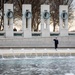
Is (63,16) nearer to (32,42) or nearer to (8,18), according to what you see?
(32,42)

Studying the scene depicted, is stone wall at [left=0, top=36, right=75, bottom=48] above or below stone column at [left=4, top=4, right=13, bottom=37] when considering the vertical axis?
below

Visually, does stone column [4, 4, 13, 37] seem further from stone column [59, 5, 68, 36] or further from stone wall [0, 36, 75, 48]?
stone column [59, 5, 68, 36]

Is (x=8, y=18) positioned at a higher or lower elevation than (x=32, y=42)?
higher

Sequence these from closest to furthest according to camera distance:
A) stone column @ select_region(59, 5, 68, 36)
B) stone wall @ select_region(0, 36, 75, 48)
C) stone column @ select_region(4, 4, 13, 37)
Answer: stone wall @ select_region(0, 36, 75, 48), stone column @ select_region(4, 4, 13, 37), stone column @ select_region(59, 5, 68, 36)

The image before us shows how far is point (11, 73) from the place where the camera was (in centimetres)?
2334

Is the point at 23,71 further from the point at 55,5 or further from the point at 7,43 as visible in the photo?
the point at 55,5

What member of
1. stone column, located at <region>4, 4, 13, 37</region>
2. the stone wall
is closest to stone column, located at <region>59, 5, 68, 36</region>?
the stone wall

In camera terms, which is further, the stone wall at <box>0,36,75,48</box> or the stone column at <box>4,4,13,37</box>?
the stone column at <box>4,4,13,37</box>

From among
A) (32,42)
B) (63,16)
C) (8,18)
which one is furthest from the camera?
(63,16)

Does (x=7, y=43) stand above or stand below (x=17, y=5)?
below

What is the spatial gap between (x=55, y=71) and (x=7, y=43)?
23979 millimetres

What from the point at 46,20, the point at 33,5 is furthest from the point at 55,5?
the point at 46,20

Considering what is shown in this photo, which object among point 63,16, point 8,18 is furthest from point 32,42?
point 63,16

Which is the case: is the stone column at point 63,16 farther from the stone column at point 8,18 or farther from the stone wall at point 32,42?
the stone column at point 8,18
